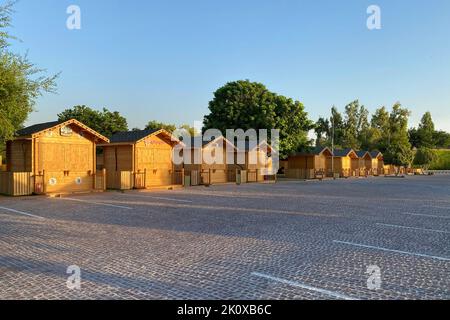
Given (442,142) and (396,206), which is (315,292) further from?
(442,142)

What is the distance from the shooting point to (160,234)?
32.9 ft

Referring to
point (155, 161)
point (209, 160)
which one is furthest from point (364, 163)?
point (155, 161)

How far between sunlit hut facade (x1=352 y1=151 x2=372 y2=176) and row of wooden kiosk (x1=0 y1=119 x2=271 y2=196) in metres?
32.3

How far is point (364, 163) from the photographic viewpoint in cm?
6125

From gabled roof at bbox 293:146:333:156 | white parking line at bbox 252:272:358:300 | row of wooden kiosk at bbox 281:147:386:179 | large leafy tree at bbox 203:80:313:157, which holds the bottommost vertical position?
white parking line at bbox 252:272:358:300

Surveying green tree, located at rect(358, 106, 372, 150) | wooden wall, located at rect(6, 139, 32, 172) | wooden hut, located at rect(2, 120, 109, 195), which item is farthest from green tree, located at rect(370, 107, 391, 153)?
wooden wall, located at rect(6, 139, 32, 172)

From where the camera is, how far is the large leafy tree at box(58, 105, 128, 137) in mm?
49656

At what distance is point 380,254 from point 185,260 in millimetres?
4144

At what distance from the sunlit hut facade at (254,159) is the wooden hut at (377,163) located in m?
28.3

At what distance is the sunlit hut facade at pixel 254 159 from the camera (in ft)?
124

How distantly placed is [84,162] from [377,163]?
5440 cm

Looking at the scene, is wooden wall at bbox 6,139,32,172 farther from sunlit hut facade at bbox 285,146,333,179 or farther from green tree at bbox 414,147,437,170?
green tree at bbox 414,147,437,170
